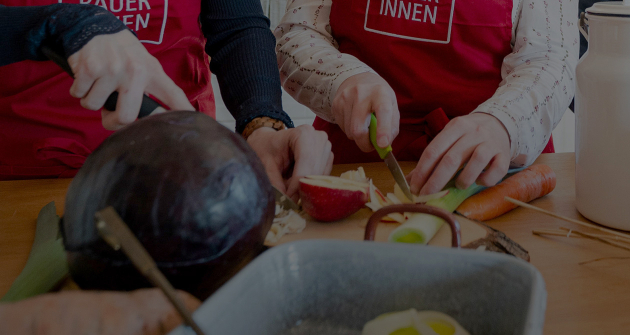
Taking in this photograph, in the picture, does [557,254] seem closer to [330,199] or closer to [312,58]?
[330,199]

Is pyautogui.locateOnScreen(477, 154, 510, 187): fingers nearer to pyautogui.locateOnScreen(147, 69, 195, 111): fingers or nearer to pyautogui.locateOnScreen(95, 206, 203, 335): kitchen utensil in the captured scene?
pyautogui.locateOnScreen(147, 69, 195, 111): fingers

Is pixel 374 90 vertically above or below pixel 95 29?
below

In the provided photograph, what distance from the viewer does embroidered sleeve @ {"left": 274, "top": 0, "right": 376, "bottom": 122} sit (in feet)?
3.69

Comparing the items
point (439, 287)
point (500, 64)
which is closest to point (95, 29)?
point (439, 287)

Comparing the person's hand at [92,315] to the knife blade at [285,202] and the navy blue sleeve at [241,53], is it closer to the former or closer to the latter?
the knife blade at [285,202]

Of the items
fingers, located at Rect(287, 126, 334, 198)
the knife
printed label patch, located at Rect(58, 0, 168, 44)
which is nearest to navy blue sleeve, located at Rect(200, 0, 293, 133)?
printed label patch, located at Rect(58, 0, 168, 44)

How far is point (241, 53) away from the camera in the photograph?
49.6 inches

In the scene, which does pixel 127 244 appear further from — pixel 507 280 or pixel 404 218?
pixel 404 218

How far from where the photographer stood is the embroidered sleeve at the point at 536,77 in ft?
3.15

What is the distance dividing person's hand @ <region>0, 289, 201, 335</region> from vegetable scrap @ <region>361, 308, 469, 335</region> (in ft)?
0.56

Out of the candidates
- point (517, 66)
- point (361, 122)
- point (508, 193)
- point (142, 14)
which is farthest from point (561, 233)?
point (142, 14)

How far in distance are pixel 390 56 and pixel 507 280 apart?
916 millimetres

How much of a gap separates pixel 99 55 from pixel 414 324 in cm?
58

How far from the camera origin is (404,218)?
2.50 feet
